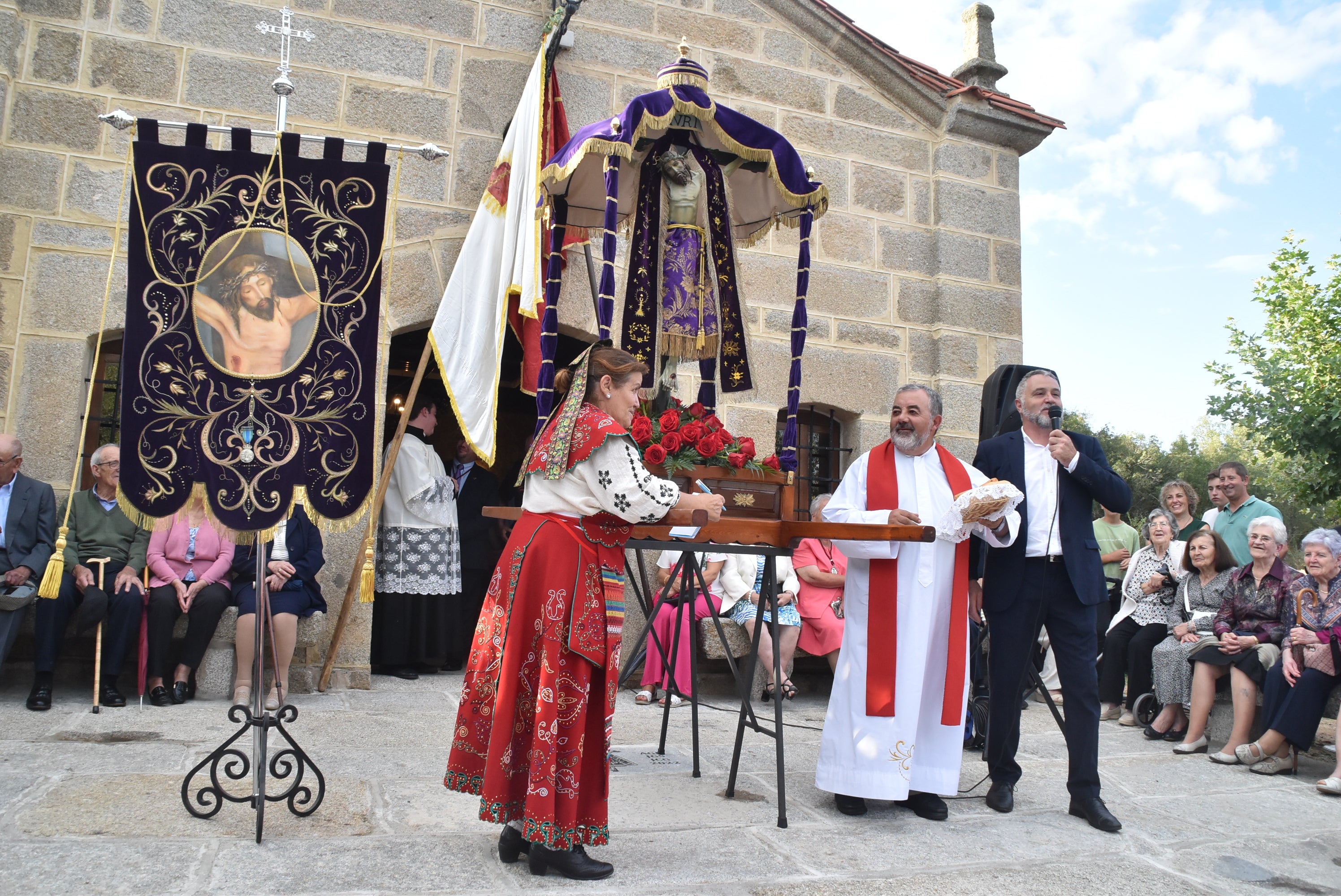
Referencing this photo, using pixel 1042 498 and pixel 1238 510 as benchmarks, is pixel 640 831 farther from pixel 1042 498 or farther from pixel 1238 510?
pixel 1238 510

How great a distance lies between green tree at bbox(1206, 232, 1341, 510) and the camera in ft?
43.0

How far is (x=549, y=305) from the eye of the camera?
5.16 m

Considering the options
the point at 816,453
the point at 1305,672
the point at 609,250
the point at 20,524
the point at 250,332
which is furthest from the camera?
the point at 816,453

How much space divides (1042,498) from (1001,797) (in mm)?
1325

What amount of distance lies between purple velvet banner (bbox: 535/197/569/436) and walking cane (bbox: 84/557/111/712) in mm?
2910

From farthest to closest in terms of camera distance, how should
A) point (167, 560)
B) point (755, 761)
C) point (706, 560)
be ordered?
1. point (706, 560)
2. point (167, 560)
3. point (755, 761)

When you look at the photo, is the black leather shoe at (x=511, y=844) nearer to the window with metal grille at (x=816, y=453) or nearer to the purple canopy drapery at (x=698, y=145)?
the purple canopy drapery at (x=698, y=145)

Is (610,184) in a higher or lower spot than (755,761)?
higher

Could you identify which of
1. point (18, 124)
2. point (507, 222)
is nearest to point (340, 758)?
point (507, 222)

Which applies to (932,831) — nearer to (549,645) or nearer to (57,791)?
(549,645)

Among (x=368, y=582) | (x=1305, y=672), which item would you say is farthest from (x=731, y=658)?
(x=1305, y=672)

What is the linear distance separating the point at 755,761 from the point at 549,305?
8.49 feet

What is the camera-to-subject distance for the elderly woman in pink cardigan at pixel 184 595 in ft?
19.1

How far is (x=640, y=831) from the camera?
376cm
